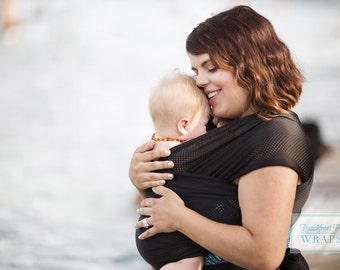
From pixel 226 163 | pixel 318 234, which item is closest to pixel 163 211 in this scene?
pixel 226 163

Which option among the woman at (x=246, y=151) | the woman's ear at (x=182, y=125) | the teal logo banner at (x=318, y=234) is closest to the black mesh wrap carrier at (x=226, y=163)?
the woman at (x=246, y=151)

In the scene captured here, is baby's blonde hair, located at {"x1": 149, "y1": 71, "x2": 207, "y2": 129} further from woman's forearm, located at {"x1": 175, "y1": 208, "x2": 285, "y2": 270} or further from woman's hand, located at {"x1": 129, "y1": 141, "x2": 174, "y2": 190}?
woman's forearm, located at {"x1": 175, "y1": 208, "x2": 285, "y2": 270}

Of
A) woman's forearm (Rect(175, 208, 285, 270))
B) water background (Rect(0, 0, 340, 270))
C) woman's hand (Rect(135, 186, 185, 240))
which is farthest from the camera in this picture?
water background (Rect(0, 0, 340, 270))

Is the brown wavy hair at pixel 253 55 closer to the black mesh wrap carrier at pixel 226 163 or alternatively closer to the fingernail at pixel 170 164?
the black mesh wrap carrier at pixel 226 163

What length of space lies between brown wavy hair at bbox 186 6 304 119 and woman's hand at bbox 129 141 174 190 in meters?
0.30

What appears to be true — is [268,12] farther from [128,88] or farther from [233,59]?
[233,59]

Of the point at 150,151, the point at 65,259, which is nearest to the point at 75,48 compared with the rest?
the point at 65,259

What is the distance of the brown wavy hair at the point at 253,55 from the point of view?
5.67 ft

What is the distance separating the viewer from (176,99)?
1.90 meters

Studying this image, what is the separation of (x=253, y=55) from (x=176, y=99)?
0.95 feet

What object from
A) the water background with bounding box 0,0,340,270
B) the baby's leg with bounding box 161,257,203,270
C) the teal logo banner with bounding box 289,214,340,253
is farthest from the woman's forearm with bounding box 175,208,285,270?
the water background with bounding box 0,0,340,270

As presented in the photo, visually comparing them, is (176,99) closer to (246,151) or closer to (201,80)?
(201,80)

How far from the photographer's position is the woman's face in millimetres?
1756

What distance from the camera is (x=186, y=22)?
11.6m
